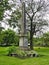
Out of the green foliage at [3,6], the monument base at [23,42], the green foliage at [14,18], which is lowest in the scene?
the monument base at [23,42]

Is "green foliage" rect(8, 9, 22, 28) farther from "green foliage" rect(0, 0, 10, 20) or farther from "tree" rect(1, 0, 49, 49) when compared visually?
"tree" rect(1, 0, 49, 49)

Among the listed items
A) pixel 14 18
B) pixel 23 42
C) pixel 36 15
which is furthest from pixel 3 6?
pixel 36 15

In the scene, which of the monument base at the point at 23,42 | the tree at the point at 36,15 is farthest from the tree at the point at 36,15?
the monument base at the point at 23,42

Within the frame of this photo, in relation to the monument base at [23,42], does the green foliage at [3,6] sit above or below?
above

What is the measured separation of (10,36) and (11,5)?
154ft

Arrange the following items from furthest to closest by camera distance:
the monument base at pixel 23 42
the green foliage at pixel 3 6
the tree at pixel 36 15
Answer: the tree at pixel 36 15 < the monument base at pixel 23 42 < the green foliage at pixel 3 6

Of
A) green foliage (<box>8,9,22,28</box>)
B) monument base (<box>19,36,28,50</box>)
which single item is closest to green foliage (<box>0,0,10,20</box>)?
green foliage (<box>8,9,22,28</box>)

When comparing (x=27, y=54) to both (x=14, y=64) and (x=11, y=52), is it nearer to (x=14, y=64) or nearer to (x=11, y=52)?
(x=11, y=52)

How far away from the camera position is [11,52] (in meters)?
20.7

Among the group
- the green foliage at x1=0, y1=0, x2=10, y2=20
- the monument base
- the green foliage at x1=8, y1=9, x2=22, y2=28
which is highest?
the green foliage at x1=0, y1=0, x2=10, y2=20

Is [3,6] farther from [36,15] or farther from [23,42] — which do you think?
[36,15]

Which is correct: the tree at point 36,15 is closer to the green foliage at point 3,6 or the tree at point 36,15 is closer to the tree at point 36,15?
the tree at point 36,15

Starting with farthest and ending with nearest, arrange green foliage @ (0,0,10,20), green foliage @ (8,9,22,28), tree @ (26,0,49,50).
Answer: tree @ (26,0,49,50) < green foliage @ (8,9,22,28) < green foliage @ (0,0,10,20)

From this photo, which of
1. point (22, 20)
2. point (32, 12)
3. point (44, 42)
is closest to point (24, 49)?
point (22, 20)
